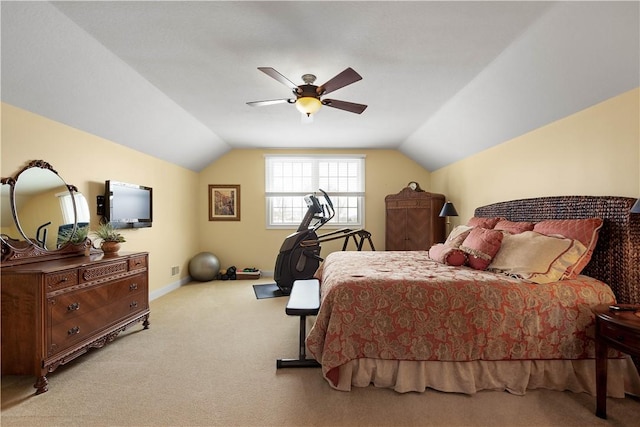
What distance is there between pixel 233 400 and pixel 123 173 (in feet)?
10.7

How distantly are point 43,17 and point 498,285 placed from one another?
3.63 meters

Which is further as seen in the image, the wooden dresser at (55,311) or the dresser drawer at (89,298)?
the dresser drawer at (89,298)

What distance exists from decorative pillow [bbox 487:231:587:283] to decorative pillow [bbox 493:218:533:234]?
436 mm

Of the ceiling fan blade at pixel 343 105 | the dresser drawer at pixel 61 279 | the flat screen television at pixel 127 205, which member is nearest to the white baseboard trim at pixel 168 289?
the flat screen television at pixel 127 205

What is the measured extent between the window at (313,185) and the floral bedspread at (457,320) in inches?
162

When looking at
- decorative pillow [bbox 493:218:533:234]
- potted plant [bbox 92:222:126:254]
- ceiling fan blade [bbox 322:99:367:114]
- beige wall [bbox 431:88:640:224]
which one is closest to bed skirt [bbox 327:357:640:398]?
decorative pillow [bbox 493:218:533:234]

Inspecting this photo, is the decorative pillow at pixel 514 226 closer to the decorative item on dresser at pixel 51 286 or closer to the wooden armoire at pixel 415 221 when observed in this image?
the wooden armoire at pixel 415 221

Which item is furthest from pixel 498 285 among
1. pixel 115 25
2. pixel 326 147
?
pixel 326 147

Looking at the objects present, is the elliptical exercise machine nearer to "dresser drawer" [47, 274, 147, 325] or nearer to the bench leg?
"dresser drawer" [47, 274, 147, 325]

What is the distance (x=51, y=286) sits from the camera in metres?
2.16

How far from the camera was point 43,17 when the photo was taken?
2016 mm

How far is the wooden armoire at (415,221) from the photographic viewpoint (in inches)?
206

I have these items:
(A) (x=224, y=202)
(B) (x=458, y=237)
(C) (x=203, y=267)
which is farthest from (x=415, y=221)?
(C) (x=203, y=267)

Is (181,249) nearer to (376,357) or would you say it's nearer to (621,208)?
(376,357)
